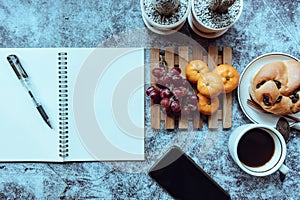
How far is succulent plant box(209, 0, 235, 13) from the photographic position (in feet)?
2.59

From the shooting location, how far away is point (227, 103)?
0.90m

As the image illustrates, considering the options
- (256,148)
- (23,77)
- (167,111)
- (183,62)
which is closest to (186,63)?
(183,62)

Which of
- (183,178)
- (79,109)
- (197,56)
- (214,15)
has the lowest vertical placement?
(183,178)

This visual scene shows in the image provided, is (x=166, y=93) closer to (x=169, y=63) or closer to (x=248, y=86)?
(x=169, y=63)

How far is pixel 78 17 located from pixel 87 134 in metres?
0.27

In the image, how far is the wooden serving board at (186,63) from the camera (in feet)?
2.94

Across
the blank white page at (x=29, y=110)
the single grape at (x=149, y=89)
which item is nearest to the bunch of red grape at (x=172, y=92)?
the single grape at (x=149, y=89)

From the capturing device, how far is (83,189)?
0.91m

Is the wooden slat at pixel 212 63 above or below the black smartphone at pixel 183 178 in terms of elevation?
above

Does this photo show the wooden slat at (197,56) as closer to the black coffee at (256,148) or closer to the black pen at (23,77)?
the black coffee at (256,148)

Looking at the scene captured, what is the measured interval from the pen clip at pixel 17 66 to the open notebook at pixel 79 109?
0.04 feet

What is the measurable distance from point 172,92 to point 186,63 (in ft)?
0.26

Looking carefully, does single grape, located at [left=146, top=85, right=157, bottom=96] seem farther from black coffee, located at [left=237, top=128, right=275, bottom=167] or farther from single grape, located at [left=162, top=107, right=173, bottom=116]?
black coffee, located at [left=237, top=128, right=275, bottom=167]

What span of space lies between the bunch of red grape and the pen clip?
11.0 inches
